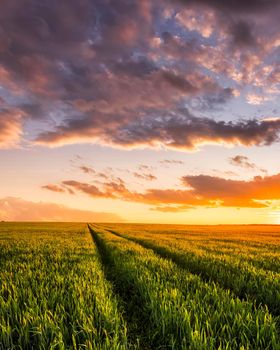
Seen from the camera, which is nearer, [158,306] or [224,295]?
[158,306]

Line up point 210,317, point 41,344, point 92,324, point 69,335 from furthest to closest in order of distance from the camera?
1. point 210,317
2. point 92,324
3. point 69,335
4. point 41,344

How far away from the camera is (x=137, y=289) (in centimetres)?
877

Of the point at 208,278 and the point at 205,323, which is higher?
the point at 205,323

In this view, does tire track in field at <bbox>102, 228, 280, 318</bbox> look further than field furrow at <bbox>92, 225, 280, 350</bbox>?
Yes

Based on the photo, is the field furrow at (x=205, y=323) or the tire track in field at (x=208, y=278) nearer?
the field furrow at (x=205, y=323)

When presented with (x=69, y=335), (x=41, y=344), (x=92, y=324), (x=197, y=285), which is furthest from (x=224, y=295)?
(x=41, y=344)

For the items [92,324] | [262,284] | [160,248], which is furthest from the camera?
[160,248]

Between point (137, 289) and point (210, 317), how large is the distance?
345 centimetres

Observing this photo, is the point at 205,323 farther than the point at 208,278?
No

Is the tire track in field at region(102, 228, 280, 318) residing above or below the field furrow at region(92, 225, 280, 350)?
below

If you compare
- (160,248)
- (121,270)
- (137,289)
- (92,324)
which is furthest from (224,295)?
A: (160,248)

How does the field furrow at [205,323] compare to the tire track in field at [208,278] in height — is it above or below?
above

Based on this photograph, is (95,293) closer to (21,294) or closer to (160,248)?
(21,294)

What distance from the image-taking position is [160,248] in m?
21.2
